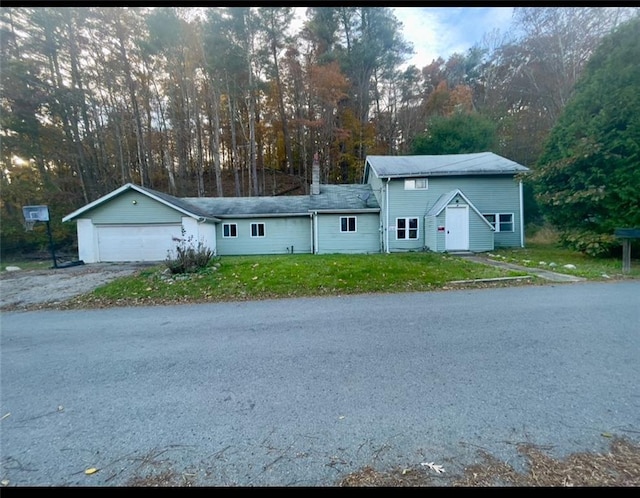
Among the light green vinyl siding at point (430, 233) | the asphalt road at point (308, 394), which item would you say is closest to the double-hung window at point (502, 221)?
the light green vinyl siding at point (430, 233)

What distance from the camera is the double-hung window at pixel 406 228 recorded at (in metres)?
15.9

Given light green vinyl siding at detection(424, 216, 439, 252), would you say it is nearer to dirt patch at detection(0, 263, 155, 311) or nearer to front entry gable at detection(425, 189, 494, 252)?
front entry gable at detection(425, 189, 494, 252)

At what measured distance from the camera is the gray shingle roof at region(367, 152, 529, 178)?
15.6 meters

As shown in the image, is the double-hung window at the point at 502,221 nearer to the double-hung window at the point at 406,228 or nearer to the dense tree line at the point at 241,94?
the double-hung window at the point at 406,228

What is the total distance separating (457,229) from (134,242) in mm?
16697

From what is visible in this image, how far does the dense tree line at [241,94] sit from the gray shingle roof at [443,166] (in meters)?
5.56

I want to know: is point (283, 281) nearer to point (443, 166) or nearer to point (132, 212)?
point (132, 212)

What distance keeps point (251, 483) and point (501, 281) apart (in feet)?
25.9

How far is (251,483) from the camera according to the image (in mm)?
1774

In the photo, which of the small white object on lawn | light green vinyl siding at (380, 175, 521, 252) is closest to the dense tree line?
light green vinyl siding at (380, 175, 521, 252)

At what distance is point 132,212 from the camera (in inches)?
569

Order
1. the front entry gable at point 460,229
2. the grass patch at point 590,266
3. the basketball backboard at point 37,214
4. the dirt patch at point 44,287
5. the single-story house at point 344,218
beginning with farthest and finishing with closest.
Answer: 1. the single-story house at point 344,218
2. the front entry gable at point 460,229
3. the basketball backboard at point 37,214
4. the grass patch at point 590,266
5. the dirt patch at point 44,287

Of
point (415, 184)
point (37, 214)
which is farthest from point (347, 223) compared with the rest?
point (37, 214)

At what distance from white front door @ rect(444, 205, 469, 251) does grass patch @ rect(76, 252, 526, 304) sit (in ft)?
16.4
